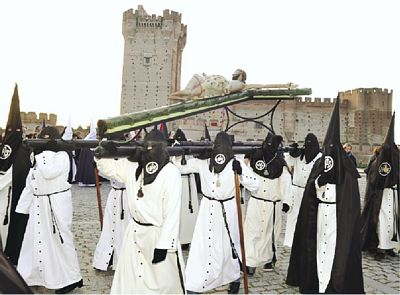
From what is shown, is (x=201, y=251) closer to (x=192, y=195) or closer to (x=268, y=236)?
(x=268, y=236)

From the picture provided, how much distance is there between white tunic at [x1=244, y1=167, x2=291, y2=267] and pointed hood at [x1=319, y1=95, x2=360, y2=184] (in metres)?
1.04

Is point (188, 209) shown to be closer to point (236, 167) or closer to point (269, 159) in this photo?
point (269, 159)

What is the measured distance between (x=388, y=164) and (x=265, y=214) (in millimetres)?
2627

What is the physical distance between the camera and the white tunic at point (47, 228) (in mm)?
4152

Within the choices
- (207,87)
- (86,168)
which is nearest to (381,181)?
(207,87)

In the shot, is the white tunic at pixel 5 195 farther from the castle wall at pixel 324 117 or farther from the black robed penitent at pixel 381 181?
the castle wall at pixel 324 117

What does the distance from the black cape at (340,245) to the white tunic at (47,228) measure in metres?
2.73

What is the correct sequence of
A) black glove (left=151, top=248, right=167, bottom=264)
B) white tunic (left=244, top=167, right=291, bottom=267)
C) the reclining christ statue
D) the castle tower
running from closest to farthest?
black glove (left=151, top=248, right=167, bottom=264) < the reclining christ statue < white tunic (left=244, top=167, right=291, bottom=267) < the castle tower

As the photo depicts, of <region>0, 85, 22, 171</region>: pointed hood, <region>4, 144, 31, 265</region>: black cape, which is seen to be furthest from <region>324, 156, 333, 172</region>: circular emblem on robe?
<region>0, 85, 22, 171</region>: pointed hood

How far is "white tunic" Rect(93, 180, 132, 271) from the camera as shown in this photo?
4883mm

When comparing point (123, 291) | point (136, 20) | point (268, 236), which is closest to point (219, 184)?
point (268, 236)

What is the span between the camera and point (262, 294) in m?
4.30

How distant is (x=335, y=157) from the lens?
171 inches

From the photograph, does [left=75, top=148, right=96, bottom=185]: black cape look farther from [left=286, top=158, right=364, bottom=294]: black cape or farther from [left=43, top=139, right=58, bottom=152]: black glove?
[left=286, top=158, right=364, bottom=294]: black cape
